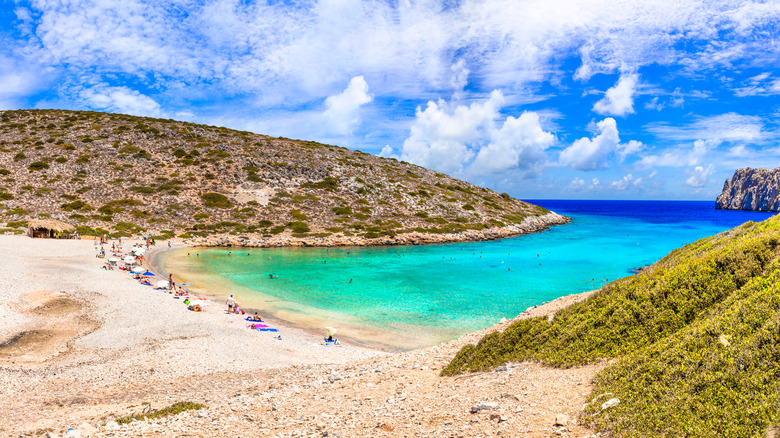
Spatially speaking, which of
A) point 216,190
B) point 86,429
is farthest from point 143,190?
point 86,429

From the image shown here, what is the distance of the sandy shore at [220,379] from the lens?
377 inches

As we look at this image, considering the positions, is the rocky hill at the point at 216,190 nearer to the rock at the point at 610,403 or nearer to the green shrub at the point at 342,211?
the green shrub at the point at 342,211

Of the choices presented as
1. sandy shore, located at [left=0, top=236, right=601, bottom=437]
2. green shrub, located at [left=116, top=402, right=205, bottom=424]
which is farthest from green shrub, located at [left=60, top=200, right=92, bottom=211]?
green shrub, located at [left=116, top=402, right=205, bottom=424]

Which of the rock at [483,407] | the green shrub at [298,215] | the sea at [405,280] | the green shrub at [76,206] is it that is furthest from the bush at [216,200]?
Answer: the rock at [483,407]

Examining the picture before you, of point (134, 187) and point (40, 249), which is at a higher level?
point (134, 187)

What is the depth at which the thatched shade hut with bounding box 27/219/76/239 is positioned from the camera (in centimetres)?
5731

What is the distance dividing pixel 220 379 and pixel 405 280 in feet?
98.9

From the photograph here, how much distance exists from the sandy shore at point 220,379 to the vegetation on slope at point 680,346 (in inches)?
39.2

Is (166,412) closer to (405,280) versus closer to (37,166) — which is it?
(405,280)

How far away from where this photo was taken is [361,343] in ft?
84.5

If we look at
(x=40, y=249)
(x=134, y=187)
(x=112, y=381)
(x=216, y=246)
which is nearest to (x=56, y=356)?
(x=112, y=381)

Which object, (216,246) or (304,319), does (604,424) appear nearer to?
(304,319)

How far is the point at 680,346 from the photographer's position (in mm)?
8938

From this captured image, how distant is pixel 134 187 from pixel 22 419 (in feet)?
266
